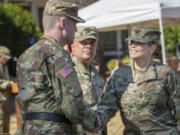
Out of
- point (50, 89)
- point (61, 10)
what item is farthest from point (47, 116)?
point (61, 10)

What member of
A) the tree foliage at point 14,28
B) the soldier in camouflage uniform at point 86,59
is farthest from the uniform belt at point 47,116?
the tree foliage at point 14,28

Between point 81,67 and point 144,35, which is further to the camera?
point 81,67

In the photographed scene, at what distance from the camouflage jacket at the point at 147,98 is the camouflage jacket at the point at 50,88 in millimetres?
805

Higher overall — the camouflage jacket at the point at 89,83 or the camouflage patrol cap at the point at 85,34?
the camouflage patrol cap at the point at 85,34

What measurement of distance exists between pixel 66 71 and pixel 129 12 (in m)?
3.49

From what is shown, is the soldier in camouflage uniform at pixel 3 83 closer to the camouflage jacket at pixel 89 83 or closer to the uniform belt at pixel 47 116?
the camouflage jacket at pixel 89 83

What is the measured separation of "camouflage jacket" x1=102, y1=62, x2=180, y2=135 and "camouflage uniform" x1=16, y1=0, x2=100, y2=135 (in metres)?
0.79

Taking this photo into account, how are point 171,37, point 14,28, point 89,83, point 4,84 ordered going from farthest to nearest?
point 171,37 → point 14,28 → point 4,84 → point 89,83

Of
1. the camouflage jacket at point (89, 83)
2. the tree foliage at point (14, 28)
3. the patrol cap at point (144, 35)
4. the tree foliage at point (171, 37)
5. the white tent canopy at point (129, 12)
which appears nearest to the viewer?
the patrol cap at point (144, 35)

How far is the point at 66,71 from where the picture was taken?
2.20 m

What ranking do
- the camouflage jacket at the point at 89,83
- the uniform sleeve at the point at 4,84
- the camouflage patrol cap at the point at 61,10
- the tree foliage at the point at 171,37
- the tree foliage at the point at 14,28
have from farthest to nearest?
the tree foliage at the point at 171,37 < the tree foliage at the point at 14,28 < the uniform sleeve at the point at 4,84 < the camouflage jacket at the point at 89,83 < the camouflage patrol cap at the point at 61,10

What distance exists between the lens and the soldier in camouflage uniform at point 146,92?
2967mm

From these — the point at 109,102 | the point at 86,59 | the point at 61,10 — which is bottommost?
the point at 109,102

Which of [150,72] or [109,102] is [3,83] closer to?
[109,102]
